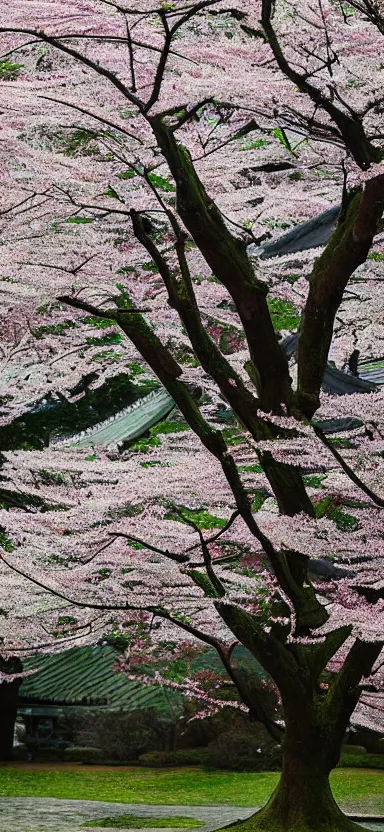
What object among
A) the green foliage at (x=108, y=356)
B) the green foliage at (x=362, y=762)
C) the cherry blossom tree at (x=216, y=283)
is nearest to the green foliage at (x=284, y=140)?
the cherry blossom tree at (x=216, y=283)

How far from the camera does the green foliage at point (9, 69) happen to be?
6.66 metres

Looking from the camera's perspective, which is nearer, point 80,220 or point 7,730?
point 80,220

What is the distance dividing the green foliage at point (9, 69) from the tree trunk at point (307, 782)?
484 cm

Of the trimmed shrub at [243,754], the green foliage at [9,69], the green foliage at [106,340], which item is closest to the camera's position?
the green foliage at [9,69]

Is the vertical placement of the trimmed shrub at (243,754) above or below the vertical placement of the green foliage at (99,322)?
below

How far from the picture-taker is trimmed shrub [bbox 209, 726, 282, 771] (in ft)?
50.4

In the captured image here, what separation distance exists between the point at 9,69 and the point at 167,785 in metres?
9.81

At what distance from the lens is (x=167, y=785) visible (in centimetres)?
1336

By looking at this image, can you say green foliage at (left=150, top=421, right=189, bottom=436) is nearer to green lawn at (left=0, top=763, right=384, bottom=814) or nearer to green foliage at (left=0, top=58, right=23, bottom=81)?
green lawn at (left=0, top=763, right=384, bottom=814)

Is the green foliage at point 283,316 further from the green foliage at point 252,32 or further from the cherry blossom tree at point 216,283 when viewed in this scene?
the green foliage at point 252,32

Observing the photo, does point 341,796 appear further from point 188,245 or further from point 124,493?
point 188,245

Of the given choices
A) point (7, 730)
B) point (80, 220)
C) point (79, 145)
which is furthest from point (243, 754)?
point (79, 145)

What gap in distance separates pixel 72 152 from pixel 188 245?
1175mm

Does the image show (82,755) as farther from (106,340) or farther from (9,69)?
(9,69)
